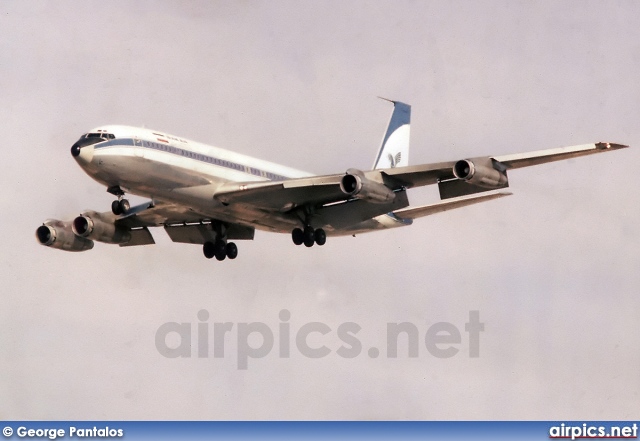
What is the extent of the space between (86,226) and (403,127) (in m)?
22.9

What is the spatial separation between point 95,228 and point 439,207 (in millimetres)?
18135

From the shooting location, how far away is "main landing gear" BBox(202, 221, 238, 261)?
214 feet

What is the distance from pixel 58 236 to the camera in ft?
213

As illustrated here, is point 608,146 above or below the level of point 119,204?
above

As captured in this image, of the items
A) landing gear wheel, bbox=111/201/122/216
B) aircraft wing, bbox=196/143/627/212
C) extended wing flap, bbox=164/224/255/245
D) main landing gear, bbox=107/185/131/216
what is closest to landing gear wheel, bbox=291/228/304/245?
aircraft wing, bbox=196/143/627/212

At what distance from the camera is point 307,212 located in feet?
Result: 203

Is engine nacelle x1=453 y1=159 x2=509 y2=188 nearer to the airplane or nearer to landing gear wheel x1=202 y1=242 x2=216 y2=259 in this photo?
the airplane

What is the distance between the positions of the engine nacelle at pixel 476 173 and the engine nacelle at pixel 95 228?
2007cm

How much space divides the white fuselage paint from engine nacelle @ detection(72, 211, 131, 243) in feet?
23.8

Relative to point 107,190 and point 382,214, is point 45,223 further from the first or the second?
point 382,214

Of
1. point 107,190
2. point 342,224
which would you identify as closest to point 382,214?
point 342,224

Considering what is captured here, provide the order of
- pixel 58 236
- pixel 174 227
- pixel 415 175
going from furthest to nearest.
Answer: pixel 174 227
pixel 58 236
pixel 415 175

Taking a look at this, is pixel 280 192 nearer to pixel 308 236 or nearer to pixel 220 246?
pixel 308 236

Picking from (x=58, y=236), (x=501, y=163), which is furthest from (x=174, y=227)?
(x=501, y=163)
